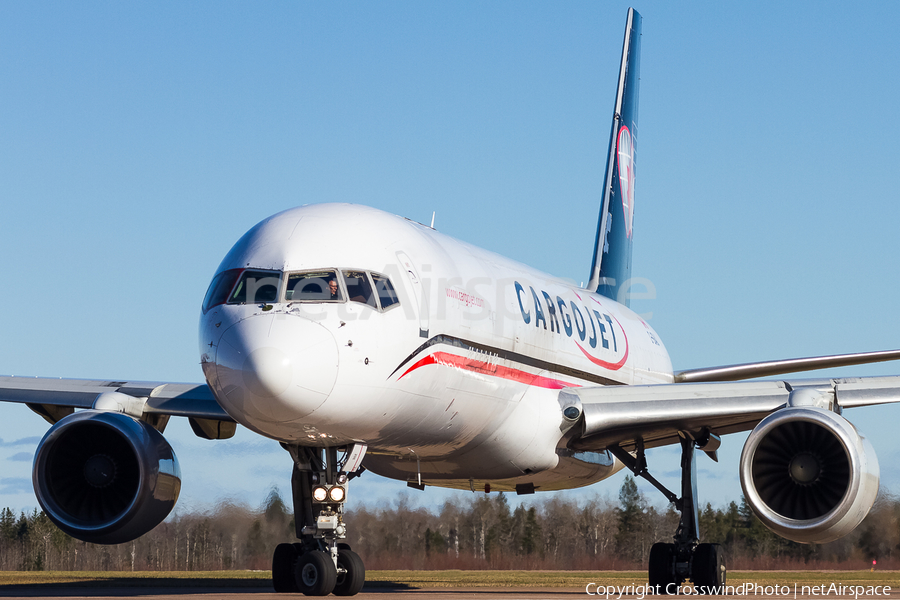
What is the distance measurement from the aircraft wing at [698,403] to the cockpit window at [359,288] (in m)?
4.38

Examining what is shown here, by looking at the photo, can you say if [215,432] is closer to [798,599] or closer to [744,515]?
[798,599]

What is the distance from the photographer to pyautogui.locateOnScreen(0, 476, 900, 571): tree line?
19.6 m

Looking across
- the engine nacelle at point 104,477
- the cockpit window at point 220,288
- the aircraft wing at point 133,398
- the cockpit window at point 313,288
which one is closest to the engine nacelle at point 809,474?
the cockpit window at point 313,288

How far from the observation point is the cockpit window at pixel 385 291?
35.8ft

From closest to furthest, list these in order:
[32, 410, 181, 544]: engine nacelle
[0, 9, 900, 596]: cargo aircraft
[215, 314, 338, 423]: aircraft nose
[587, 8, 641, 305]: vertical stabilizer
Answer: [215, 314, 338, 423]: aircraft nose
[0, 9, 900, 596]: cargo aircraft
[32, 410, 181, 544]: engine nacelle
[587, 8, 641, 305]: vertical stabilizer

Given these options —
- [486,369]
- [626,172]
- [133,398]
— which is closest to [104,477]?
[133,398]

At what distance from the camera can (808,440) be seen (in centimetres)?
1196

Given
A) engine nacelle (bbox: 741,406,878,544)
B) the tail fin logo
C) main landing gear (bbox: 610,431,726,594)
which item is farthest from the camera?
the tail fin logo

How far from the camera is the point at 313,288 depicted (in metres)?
10.5

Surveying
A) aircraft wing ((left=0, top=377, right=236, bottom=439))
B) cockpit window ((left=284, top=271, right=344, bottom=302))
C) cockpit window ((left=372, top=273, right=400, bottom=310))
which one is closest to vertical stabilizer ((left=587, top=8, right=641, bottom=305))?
aircraft wing ((left=0, top=377, right=236, bottom=439))

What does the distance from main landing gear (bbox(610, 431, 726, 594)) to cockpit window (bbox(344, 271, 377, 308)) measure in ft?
18.7

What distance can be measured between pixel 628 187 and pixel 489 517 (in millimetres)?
8042

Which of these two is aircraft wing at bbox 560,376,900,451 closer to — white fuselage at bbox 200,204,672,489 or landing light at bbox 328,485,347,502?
white fuselage at bbox 200,204,672,489

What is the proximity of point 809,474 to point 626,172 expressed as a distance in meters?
13.8
